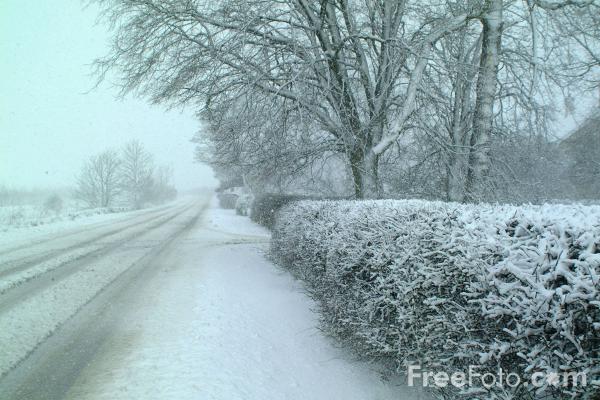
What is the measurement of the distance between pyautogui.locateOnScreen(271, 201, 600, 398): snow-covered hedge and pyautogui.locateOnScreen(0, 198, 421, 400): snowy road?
723 millimetres

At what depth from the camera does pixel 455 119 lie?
11078mm

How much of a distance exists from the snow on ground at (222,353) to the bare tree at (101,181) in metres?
41.8

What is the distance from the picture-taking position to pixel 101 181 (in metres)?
42.3

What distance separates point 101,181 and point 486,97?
148 ft

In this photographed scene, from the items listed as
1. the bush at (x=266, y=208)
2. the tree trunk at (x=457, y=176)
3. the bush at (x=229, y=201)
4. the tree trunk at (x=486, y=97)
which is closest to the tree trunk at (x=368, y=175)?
the tree trunk at (x=457, y=176)

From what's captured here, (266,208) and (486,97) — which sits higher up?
(486,97)

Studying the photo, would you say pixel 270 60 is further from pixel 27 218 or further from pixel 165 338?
pixel 27 218

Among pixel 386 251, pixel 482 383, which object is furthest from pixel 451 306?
pixel 386 251

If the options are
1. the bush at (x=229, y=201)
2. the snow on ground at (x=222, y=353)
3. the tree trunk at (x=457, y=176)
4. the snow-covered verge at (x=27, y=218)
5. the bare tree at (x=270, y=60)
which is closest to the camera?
the snow on ground at (x=222, y=353)

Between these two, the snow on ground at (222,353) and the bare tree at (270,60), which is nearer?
the snow on ground at (222,353)

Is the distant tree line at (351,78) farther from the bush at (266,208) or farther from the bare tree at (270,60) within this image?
the bush at (266,208)

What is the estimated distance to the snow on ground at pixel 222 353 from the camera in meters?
3.17

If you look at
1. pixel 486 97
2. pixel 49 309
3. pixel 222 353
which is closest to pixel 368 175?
pixel 486 97

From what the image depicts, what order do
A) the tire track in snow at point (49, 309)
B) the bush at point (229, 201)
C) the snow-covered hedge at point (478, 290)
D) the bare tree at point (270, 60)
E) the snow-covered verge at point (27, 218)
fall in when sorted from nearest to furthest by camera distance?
the snow-covered hedge at point (478, 290) < the tire track in snow at point (49, 309) < the bare tree at point (270, 60) < the snow-covered verge at point (27, 218) < the bush at point (229, 201)
